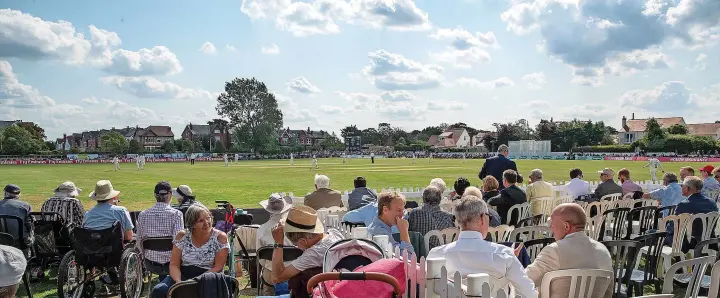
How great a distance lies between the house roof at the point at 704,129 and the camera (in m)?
116

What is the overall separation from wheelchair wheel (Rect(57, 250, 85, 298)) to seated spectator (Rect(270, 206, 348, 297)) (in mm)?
3662

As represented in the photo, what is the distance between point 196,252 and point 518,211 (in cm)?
568

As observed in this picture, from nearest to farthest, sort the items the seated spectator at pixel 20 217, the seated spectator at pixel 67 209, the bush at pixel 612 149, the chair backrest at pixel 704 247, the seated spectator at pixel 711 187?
the chair backrest at pixel 704 247 < the seated spectator at pixel 20 217 < the seated spectator at pixel 67 209 < the seated spectator at pixel 711 187 < the bush at pixel 612 149

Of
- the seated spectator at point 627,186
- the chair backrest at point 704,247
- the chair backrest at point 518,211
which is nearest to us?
the chair backrest at point 704,247

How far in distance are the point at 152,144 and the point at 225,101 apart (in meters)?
62.5

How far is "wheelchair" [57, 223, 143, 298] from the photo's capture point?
6.42 m

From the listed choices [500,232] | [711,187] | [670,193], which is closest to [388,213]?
[500,232]

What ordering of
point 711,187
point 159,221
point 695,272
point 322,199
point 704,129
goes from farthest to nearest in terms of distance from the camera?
point 704,129
point 711,187
point 322,199
point 159,221
point 695,272

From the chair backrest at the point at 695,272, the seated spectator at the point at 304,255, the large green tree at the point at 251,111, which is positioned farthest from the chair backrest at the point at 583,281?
the large green tree at the point at 251,111

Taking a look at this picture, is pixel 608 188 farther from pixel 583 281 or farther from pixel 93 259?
pixel 93 259

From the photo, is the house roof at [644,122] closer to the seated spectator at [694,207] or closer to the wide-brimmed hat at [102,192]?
the seated spectator at [694,207]

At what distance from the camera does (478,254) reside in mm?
3789

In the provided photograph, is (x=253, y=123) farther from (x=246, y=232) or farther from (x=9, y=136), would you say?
(x=246, y=232)

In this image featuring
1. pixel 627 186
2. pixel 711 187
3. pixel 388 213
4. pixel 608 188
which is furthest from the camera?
pixel 627 186
